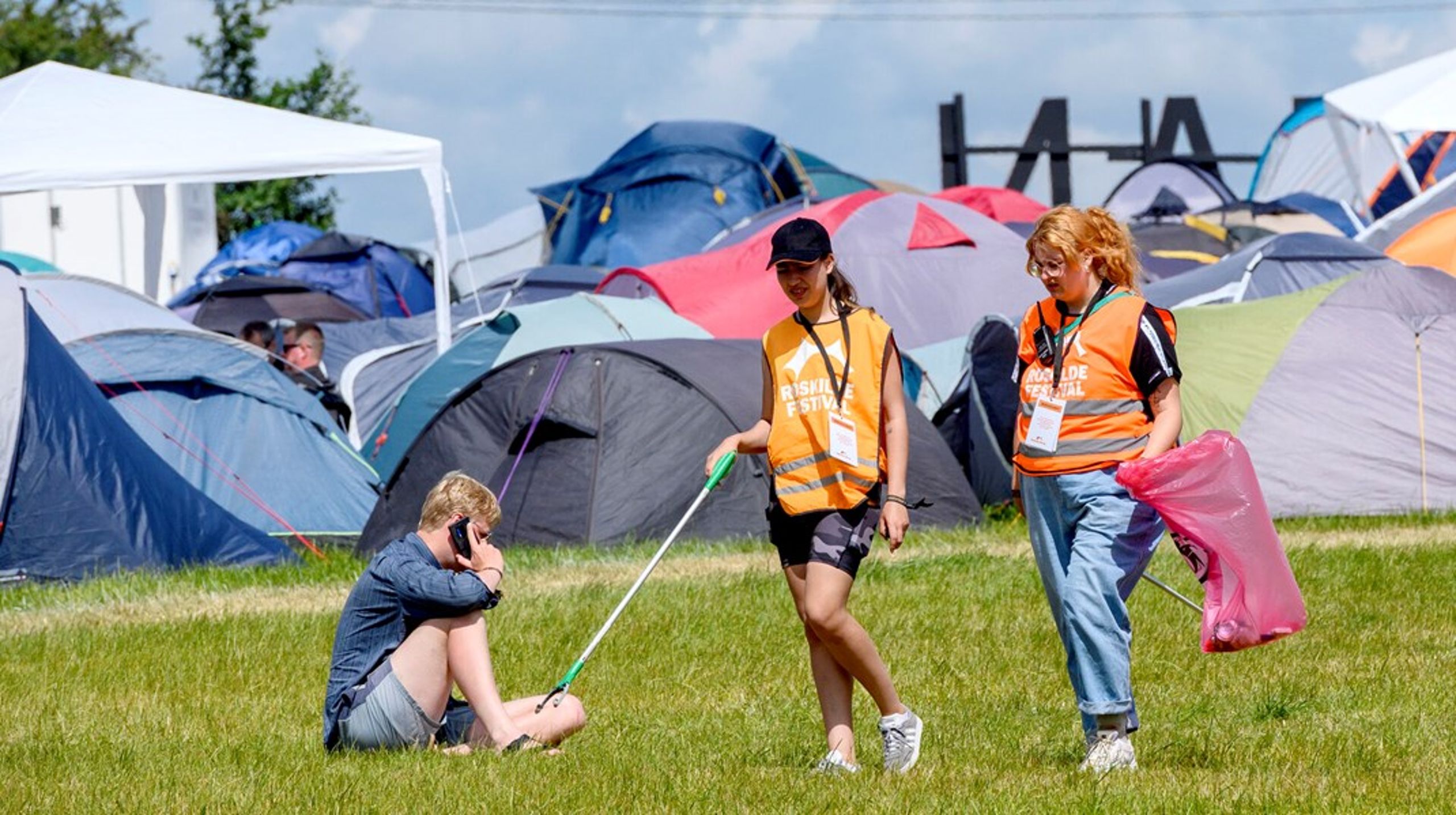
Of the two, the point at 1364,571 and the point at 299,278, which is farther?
the point at 299,278

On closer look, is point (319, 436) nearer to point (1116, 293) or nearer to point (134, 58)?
point (1116, 293)

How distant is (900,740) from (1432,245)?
39.0 ft

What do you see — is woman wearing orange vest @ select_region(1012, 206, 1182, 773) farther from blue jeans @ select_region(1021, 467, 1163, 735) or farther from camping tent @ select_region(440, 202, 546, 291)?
camping tent @ select_region(440, 202, 546, 291)

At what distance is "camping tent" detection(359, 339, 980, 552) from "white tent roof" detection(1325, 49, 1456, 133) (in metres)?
8.32

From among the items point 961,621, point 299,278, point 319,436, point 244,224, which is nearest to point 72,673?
point 961,621

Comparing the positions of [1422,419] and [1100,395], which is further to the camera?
[1422,419]

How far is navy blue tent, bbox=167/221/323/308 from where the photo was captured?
28.1 meters

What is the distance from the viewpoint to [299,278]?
27.0m

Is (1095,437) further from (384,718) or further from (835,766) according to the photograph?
(384,718)

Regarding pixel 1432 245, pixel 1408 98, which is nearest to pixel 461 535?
pixel 1432 245

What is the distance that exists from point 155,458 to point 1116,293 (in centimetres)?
757

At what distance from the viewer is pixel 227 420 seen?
1393cm

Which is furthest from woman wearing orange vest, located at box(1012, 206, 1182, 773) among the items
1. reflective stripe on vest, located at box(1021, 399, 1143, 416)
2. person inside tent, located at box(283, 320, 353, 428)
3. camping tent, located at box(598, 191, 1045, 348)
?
camping tent, located at box(598, 191, 1045, 348)

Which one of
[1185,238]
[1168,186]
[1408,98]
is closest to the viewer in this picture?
[1408,98]
